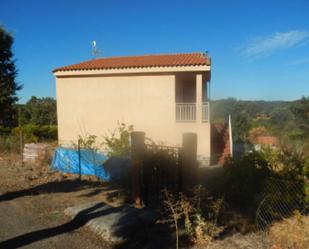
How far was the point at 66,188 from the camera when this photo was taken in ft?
27.2

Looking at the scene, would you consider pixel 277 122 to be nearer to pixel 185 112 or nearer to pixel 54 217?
pixel 185 112

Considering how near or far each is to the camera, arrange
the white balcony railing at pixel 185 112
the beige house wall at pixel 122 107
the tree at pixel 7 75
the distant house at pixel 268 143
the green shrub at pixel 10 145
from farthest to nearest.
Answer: the tree at pixel 7 75 → the green shrub at pixel 10 145 → the beige house wall at pixel 122 107 → the white balcony railing at pixel 185 112 → the distant house at pixel 268 143

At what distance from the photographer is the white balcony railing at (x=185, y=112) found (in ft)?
42.8

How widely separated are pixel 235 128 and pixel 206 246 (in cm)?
2206

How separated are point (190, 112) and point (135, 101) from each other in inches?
104

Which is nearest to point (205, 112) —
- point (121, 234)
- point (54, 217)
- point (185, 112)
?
point (185, 112)

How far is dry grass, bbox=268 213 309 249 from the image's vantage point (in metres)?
4.50

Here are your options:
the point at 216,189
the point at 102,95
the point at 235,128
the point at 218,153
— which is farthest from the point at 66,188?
the point at 235,128

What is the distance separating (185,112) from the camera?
43.3ft

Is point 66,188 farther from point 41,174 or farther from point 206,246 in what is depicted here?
point 206,246

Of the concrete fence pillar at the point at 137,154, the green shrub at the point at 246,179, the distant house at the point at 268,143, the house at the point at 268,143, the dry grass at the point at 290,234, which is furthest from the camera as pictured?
the distant house at the point at 268,143

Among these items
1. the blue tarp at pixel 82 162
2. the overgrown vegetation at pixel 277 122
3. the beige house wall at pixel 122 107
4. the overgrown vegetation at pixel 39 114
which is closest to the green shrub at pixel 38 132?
the beige house wall at pixel 122 107

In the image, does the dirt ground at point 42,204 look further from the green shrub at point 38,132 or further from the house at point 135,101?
the green shrub at point 38,132

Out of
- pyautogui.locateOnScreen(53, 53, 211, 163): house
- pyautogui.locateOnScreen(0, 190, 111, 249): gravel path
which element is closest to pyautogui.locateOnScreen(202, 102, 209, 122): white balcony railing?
pyautogui.locateOnScreen(53, 53, 211, 163): house
